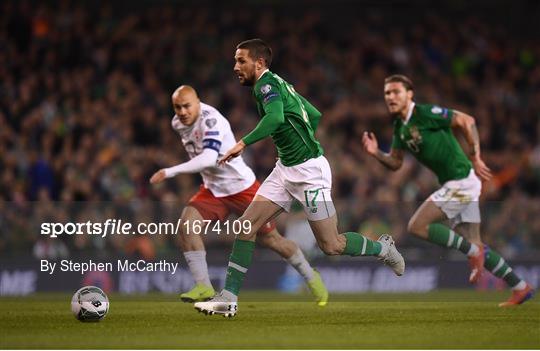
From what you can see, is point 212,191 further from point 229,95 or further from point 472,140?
point 229,95

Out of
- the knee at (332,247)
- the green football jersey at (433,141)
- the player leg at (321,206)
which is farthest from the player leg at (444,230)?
the knee at (332,247)

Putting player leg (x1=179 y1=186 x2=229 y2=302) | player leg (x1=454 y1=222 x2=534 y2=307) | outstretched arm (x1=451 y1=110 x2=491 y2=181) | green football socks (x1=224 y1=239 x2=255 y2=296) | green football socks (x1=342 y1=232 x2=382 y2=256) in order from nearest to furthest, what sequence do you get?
green football socks (x1=224 y1=239 x2=255 y2=296)
green football socks (x1=342 y1=232 x2=382 y2=256)
player leg (x1=179 y1=186 x2=229 y2=302)
outstretched arm (x1=451 y1=110 x2=491 y2=181)
player leg (x1=454 y1=222 x2=534 y2=307)

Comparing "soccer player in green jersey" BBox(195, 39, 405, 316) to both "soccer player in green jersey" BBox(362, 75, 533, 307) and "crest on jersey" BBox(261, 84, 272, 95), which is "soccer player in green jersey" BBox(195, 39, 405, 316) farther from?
"soccer player in green jersey" BBox(362, 75, 533, 307)

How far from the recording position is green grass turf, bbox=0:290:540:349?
8453 mm

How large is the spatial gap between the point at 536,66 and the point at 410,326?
591 inches

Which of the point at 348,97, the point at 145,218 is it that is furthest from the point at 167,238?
the point at 348,97

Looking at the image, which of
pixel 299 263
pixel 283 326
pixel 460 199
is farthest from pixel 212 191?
pixel 460 199

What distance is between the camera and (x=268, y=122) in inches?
380

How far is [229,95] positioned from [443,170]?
28.2ft

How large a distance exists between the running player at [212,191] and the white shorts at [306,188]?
3.81 feet

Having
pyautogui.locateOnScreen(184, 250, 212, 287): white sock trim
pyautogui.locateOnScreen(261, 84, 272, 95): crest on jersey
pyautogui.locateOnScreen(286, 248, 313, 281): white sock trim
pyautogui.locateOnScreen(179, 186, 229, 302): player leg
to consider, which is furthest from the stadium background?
pyautogui.locateOnScreen(261, 84, 272, 95): crest on jersey

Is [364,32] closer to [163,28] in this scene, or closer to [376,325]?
[163,28]

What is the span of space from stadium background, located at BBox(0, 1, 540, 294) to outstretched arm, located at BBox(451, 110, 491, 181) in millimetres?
3107

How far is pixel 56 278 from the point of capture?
569 inches
